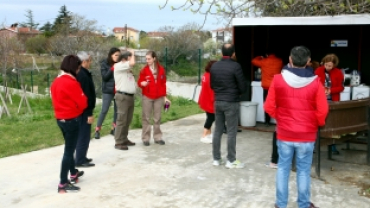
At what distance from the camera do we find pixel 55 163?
6.61 meters

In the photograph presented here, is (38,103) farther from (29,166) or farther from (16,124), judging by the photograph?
(29,166)

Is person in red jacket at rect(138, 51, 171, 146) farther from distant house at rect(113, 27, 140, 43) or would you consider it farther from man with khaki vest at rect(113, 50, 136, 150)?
distant house at rect(113, 27, 140, 43)

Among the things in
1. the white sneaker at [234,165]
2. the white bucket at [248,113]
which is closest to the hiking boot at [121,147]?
the white sneaker at [234,165]

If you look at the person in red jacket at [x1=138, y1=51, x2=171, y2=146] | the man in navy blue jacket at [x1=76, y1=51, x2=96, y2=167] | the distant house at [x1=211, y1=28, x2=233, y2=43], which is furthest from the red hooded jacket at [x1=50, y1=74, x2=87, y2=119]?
the distant house at [x1=211, y1=28, x2=233, y2=43]

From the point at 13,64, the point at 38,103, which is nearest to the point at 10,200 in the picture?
the point at 38,103

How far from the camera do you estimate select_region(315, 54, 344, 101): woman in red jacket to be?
22.3 feet

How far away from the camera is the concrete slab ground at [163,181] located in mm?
5023

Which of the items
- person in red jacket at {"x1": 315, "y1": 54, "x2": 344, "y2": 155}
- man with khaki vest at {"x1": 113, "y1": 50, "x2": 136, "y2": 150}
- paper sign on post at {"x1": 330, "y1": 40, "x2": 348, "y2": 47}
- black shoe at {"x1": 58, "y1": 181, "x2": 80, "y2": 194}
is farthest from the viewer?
paper sign on post at {"x1": 330, "y1": 40, "x2": 348, "y2": 47}

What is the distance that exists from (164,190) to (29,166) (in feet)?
7.44

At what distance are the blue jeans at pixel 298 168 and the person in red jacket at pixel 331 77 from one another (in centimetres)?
253

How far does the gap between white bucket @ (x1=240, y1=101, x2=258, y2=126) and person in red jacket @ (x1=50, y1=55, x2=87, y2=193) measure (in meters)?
4.41

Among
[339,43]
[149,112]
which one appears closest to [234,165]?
[149,112]

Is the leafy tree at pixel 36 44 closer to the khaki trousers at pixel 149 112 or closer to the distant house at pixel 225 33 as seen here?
the distant house at pixel 225 33

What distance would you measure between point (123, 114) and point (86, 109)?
1.12m
